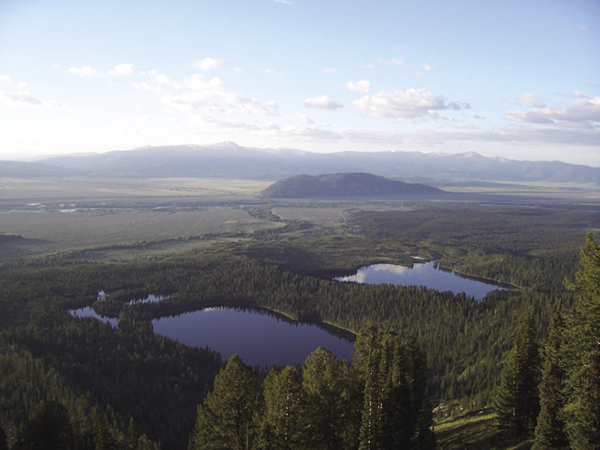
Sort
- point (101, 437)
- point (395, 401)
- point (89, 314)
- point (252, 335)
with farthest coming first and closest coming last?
point (89, 314) < point (252, 335) < point (395, 401) < point (101, 437)

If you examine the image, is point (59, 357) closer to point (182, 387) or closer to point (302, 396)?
point (182, 387)

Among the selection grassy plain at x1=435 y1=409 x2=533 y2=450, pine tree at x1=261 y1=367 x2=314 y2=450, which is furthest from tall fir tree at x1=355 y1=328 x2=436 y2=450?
grassy plain at x1=435 y1=409 x2=533 y2=450

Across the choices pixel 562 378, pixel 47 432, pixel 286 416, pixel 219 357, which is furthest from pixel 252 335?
pixel 562 378

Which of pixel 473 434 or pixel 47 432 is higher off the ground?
pixel 47 432

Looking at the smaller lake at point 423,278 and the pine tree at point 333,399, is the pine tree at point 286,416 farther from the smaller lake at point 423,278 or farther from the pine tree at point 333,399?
the smaller lake at point 423,278

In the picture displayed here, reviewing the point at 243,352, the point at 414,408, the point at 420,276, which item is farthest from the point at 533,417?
the point at 420,276

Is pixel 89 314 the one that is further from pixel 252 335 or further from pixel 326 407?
pixel 326 407


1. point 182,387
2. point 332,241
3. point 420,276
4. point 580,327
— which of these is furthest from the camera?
point 332,241
